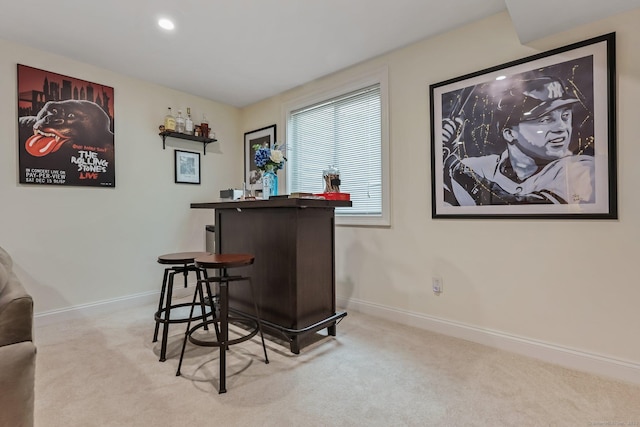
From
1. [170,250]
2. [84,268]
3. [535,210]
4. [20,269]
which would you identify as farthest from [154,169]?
[535,210]

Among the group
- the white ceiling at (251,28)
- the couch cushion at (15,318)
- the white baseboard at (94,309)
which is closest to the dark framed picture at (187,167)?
the white ceiling at (251,28)

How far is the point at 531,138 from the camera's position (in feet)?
7.01

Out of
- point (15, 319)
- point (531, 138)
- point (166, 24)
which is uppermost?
point (166, 24)

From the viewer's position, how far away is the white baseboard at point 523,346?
1872 millimetres

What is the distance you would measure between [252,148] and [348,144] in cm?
154

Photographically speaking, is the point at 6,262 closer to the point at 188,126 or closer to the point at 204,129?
the point at 188,126

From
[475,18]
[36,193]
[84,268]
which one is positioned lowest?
[84,268]

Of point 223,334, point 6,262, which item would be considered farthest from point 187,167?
point 223,334

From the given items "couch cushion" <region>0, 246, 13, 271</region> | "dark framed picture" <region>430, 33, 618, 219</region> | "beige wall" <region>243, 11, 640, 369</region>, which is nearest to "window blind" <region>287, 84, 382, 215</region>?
"beige wall" <region>243, 11, 640, 369</region>

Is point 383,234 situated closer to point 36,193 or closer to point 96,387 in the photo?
point 96,387

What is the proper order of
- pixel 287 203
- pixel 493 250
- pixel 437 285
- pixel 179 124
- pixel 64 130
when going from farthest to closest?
1. pixel 179 124
2. pixel 64 130
3. pixel 437 285
4. pixel 493 250
5. pixel 287 203

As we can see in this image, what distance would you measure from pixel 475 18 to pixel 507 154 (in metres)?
1.05

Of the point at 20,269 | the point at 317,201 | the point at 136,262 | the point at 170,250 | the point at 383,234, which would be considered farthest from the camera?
the point at 170,250

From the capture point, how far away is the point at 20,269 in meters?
2.70
